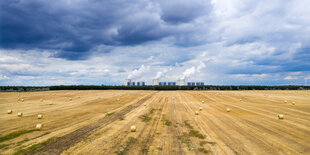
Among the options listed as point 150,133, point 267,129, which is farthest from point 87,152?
point 267,129

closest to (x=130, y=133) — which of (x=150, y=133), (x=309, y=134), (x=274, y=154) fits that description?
(x=150, y=133)

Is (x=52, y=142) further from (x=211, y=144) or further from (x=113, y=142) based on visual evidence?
(x=211, y=144)

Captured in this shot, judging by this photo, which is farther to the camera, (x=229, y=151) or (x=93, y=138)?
(x=93, y=138)

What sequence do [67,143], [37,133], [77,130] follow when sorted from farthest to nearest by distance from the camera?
[77,130], [37,133], [67,143]

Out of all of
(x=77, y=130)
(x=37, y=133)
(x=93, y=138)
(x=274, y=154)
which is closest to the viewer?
(x=274, y=154)

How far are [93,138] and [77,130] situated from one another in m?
2.50

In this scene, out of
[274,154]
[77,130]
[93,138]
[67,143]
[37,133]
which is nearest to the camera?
[274,154]

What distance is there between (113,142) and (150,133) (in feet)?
8.89

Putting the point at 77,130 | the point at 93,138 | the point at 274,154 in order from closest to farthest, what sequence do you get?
the point at 274,154, the point at 93,138, the point at 77,130

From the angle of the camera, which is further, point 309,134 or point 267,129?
point 267,129

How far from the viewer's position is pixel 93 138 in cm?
991

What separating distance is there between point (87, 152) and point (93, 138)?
2130 millimetres

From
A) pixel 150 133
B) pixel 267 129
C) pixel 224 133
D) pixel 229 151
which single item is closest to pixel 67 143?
pixel 150 133

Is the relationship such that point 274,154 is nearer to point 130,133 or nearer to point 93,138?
point 130,133
